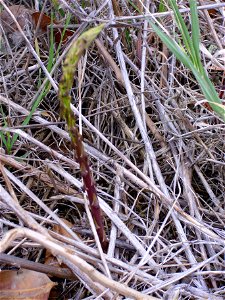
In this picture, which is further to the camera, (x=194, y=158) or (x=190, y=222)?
(x=194, y=158)

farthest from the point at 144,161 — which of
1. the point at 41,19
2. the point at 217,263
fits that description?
the point at 41,19

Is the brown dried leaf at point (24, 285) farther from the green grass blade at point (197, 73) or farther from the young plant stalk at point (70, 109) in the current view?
the green grass blade at point (197, 73)

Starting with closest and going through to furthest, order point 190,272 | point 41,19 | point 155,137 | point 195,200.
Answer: point 190,272
point 195,200
point 155,137
point 41,19

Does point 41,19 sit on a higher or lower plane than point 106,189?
higher

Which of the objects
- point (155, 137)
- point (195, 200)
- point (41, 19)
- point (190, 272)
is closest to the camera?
point (190, 272)

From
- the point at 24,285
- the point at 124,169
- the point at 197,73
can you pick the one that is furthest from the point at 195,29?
the point at 24,285

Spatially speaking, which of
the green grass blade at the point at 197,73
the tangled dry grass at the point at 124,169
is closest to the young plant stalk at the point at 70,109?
the tangled dry grass at the point at 124,169

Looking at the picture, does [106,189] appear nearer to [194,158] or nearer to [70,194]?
[70,194]
